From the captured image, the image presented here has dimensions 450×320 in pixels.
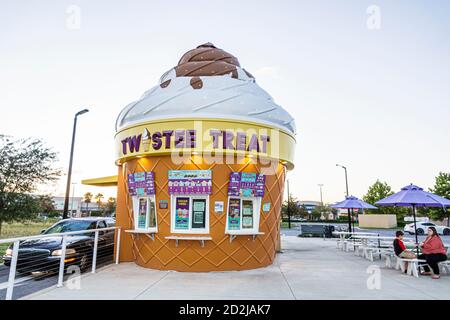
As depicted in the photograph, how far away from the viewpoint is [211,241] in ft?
29.2

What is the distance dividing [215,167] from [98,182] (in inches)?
244

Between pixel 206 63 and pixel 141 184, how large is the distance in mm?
4969

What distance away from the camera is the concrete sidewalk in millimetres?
6402

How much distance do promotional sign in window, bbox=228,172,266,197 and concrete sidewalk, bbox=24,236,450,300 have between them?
224 centimetres

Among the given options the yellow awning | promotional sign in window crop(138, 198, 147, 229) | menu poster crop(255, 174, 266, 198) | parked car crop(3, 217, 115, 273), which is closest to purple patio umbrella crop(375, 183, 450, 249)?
menu poster crop(255, 174, 266, 198)

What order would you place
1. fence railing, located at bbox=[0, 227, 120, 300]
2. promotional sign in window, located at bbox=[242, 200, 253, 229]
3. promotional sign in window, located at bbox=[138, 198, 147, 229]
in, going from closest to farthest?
fence railing, located at bbox=[0, 227, 120, 300], promotional sign in window, located at bbox=[242, 200, 253, 229], promotional sign in window, located at bbox=[138, 198, 147, 229]

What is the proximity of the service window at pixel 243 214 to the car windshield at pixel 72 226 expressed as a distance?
16.3ft

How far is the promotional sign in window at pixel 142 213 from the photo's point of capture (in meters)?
9.83

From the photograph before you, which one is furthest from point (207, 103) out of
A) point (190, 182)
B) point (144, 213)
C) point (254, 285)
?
point (254, 285)

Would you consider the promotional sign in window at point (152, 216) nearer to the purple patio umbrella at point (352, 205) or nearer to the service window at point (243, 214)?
the service window at point (243, 214)

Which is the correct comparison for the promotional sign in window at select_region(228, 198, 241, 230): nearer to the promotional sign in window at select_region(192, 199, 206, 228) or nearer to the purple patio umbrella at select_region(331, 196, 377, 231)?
the promotional sign in window at select_region(192, 199, 206, 228)

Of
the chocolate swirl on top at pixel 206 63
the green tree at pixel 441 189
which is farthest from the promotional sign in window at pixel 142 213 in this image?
the green tree at pixel 441 189
